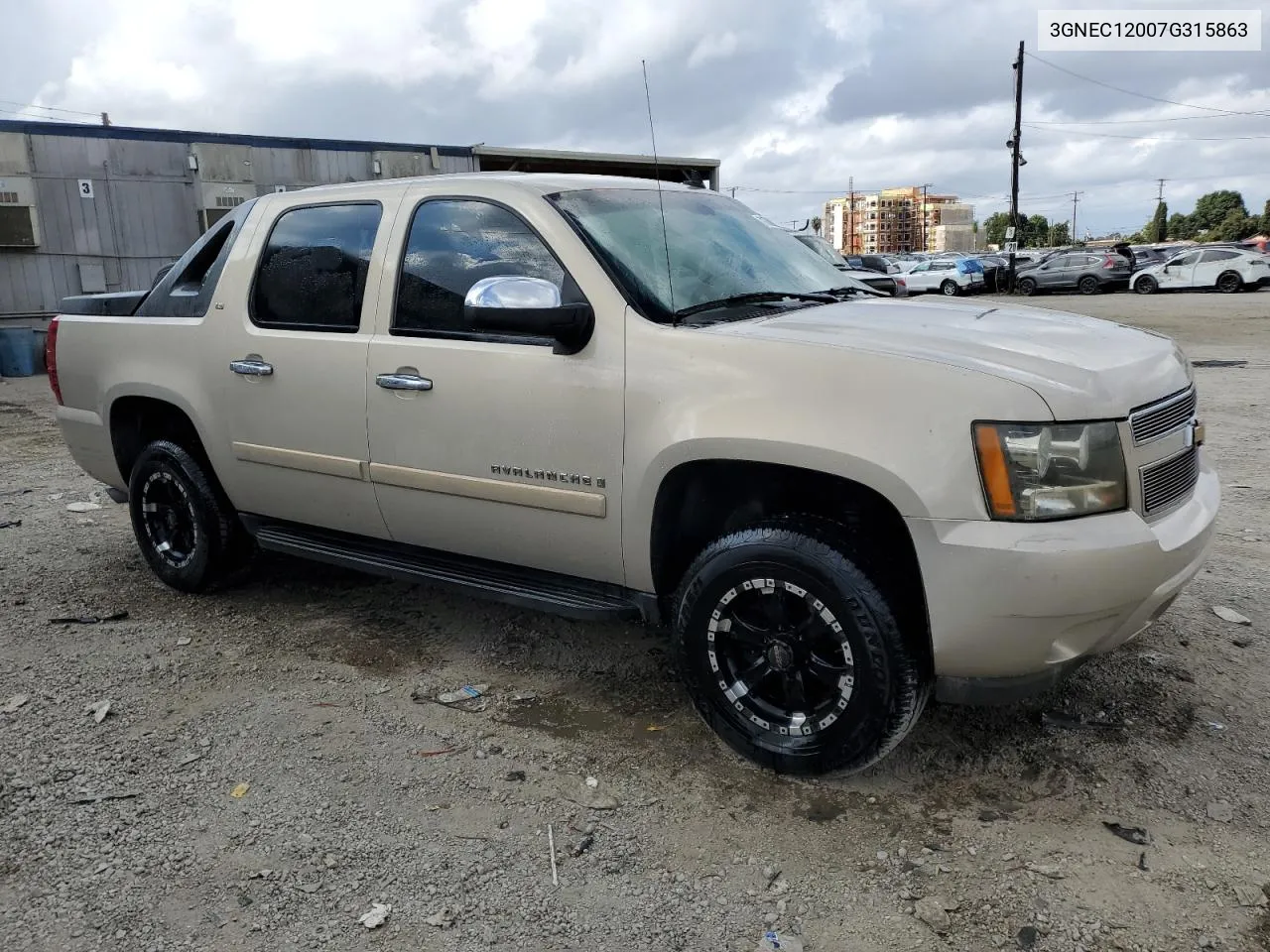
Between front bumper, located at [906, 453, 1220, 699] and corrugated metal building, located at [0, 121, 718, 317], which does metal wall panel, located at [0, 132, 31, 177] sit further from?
front bumper, located at [906, 453, 1220, 699]

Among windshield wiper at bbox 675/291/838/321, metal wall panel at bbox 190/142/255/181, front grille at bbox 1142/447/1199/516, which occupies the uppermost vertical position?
metal wall panel at bbox 190/142/255/181

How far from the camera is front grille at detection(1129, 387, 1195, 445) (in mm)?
2799

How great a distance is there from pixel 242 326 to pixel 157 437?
3.48ft

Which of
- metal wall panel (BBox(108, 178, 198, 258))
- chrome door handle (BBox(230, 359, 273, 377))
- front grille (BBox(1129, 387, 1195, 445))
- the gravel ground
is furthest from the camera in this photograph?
metal wall panel (BBox(108, 178, 198, 258))

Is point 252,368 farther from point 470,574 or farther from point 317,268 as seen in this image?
point 470,574

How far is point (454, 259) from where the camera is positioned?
146 inches

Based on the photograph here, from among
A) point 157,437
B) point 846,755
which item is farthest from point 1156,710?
point 157,437

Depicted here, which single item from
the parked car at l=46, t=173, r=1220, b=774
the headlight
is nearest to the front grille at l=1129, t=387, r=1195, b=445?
the parked car at l=46, t=173, r=1220, b=774

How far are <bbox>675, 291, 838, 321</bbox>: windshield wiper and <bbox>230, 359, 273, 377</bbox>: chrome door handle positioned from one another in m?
1.85

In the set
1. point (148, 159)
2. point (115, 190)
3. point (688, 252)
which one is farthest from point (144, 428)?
point (148, 159)

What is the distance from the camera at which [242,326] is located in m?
4.29

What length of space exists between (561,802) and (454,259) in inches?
76.5

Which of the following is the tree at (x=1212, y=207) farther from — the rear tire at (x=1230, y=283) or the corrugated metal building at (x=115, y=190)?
the corrugated metal building at (x=115, y=190)

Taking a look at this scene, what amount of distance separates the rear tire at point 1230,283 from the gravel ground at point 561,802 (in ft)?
95.7
